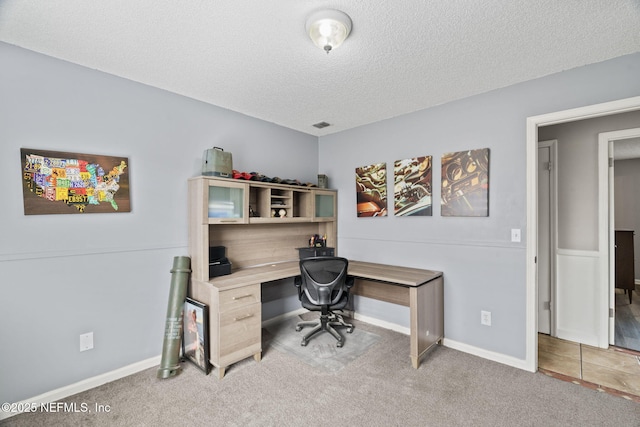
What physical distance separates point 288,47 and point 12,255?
2.31 metres

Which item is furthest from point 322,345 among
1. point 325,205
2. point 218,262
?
point 325,205

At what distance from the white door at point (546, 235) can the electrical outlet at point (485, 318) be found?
1032mm

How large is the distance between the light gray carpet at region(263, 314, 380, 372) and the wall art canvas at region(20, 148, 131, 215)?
1.91 m

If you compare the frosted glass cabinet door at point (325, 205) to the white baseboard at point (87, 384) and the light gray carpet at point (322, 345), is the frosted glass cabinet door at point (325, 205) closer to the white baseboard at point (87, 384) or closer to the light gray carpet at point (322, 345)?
the light gray carpet at point (322, 345)

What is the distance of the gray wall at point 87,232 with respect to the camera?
1878 mm

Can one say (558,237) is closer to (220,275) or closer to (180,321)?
(220,275)

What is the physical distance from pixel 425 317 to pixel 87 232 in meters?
2.88

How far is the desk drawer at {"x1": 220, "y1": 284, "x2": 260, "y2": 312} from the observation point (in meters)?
2.29

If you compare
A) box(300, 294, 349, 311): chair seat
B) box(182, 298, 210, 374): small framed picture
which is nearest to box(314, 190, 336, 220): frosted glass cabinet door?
box(300, 294, 349, 311): chair seat

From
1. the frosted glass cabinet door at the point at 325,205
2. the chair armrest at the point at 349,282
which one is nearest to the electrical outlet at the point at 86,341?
the chair armrest at the point at 349,282

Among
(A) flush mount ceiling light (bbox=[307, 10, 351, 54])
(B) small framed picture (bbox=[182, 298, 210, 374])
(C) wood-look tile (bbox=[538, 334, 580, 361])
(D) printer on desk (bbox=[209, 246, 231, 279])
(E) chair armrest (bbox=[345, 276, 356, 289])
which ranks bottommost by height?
(C) wood-look tile (bbox=[538, 334, 580, 361])

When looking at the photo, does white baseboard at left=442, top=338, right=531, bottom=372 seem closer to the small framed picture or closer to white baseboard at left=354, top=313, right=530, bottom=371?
white baseboard at left=354, top=313, right=530, bottom=371

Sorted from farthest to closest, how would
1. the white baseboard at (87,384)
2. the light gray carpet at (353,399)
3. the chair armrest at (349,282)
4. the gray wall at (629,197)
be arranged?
the gray wall at (629,197) → the chair armrest at (349,282) → the white baseboard at (87,384) → the light gray carpet at (353,399)

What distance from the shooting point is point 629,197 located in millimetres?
4887
